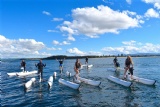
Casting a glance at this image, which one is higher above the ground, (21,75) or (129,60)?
(129,60)

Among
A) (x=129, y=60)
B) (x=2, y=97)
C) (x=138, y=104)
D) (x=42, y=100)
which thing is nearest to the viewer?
(x=138, y=104)

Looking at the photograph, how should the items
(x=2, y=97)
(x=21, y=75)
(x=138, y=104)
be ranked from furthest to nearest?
(x=21, y=75)
(x=2, y=97)
(x=138, y=104)

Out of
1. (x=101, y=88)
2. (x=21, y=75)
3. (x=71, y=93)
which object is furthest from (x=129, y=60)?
(x=21, y=75)

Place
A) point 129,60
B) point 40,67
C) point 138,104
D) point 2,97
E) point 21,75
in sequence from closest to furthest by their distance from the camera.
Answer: point 138,104
point 2,97
point 129,60
point 40,67
point 21,75

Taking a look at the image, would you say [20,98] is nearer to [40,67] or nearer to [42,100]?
[42,100]

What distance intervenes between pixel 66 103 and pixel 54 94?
10.7 feet

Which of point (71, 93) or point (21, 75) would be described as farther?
point (21, 75)

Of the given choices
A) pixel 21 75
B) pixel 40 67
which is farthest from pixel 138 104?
pixel 21 75

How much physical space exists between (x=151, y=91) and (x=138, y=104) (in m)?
4.82

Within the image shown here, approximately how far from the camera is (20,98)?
17.7 m

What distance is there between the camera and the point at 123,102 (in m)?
15.6

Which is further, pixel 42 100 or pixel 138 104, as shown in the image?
pixel 42 100

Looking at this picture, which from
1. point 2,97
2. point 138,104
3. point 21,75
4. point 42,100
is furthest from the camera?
point 21,75

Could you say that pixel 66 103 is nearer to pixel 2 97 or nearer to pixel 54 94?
pixel 54 94
